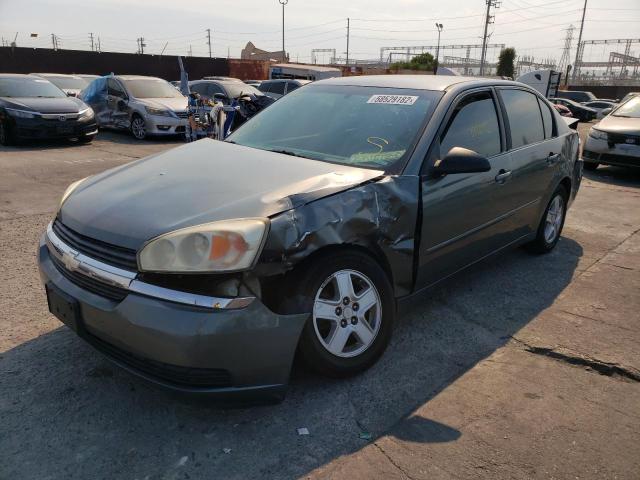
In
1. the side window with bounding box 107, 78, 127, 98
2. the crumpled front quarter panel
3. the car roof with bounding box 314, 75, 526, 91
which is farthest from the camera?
the side window with bounding box 107, 78, 127, 98

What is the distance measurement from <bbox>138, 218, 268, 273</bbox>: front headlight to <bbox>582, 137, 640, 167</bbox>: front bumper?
9.12m

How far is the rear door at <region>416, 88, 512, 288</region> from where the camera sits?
3164 millimetres

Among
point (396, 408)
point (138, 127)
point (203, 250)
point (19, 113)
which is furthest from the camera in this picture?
point (138, 127)

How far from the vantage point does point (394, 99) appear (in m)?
3.49

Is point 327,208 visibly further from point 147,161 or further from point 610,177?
point 610,177

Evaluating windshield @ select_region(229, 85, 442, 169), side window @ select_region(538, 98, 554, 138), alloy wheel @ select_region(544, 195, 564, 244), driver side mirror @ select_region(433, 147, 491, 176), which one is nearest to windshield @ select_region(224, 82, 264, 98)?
side window @ select_region(538, 98, 554, 138)

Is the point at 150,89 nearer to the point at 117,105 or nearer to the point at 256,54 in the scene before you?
the point at 117,105

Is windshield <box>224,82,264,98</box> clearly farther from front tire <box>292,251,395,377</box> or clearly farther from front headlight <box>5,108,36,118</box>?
front tire <box>292,251,395,377</box>

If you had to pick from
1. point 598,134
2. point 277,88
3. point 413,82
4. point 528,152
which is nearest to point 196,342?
point 413,82

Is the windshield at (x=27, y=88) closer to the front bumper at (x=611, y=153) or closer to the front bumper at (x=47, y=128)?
the front bumper at (x=47, y=128)

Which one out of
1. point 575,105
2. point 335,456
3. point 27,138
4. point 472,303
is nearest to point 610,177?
point 472,303

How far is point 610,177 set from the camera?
9.86 m

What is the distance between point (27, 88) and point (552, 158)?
35.8 ft

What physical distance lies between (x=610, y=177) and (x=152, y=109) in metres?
9.85
